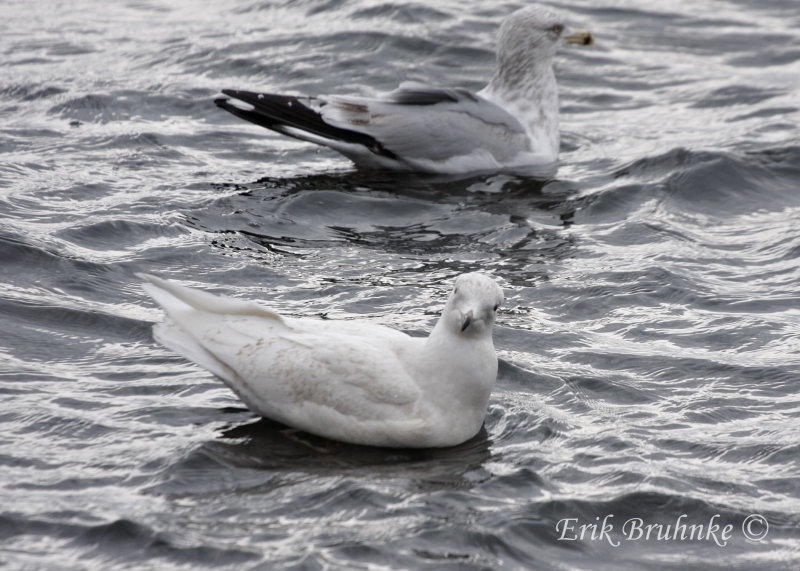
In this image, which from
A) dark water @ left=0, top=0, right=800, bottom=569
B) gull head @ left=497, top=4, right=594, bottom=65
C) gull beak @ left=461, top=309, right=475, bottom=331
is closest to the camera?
dark water @ left=0, top=0, right=800, bottom=569

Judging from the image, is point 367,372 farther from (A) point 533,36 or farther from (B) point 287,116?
(A) point 533,36

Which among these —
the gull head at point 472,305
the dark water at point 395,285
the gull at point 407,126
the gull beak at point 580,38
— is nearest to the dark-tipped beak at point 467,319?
the gull head at point 472,305

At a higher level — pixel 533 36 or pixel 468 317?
pixel 533 36

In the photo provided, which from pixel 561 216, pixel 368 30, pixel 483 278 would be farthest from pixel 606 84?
pixel 483 278

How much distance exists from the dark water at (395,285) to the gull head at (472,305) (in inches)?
21.4

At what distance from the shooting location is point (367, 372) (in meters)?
5.47

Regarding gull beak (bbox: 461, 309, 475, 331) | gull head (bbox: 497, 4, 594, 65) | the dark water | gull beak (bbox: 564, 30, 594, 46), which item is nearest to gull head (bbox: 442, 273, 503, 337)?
gull beak (bbox: 461, 309, 475, 331)

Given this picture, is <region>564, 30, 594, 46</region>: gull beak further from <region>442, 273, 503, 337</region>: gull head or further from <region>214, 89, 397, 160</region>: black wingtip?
<region>442, 273, 503, 337</region>: gull head

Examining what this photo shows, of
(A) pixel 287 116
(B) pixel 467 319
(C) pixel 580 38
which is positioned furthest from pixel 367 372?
(C) pixel 580 38

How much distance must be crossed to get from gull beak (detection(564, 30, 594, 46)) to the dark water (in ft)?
2.77

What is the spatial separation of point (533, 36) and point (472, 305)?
578 centimetres

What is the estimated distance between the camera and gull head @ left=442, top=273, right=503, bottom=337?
5.40 metres

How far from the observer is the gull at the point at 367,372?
5449 mm

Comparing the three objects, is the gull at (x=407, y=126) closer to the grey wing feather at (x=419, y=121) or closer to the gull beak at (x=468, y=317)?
the grey wing feather at (x=419, y=121)
